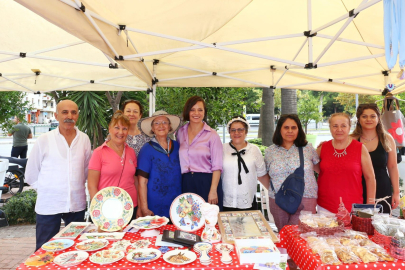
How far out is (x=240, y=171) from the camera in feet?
9.82

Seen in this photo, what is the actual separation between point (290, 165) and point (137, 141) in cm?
169

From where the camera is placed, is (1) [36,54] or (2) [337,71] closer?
(1) [36,54]

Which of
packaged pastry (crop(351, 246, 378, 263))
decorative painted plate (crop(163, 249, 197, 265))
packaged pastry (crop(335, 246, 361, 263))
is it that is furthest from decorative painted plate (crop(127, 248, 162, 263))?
packaged pastry (crop(351, 246, 378, 263))

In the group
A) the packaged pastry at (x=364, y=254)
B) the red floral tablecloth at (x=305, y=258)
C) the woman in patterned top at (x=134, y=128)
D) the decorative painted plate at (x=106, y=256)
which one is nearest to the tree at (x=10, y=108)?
the woman in patterned top at (x=134, y=128)

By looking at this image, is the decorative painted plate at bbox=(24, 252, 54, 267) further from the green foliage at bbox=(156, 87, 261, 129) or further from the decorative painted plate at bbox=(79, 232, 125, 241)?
the green foliage at bbox=(156, 87, 261, 129)

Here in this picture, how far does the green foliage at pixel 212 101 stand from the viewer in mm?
6625

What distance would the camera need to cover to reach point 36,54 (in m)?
3.63

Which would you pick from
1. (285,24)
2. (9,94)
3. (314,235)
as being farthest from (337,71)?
(9,94)

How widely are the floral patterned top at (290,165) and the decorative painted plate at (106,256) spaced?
1.64 m

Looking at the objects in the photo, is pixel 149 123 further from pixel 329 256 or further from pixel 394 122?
pixel 394 122

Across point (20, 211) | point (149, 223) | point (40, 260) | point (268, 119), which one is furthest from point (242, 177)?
point (268, 119)

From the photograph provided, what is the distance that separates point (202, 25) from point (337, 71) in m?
2.72

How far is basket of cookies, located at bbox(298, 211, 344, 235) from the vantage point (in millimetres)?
2109

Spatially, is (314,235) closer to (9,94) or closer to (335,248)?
(335,248)
